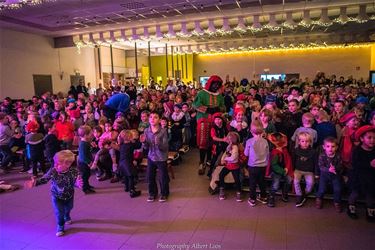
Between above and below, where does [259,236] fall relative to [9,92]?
below

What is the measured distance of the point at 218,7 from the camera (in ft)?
29.1

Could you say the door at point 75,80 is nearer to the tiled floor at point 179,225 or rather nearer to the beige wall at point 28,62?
the beige wall at point 28,62

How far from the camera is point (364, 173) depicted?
354cm

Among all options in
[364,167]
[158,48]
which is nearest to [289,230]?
[364,167]

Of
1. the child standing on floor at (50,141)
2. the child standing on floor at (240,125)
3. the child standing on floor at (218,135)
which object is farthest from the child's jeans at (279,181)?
the child standing on floor at (50,141)

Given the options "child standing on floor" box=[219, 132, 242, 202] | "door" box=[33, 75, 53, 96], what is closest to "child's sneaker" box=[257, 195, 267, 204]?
"child standing on floor" box=[219, 132, 242, 202]

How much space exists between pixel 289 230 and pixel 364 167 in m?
1.23

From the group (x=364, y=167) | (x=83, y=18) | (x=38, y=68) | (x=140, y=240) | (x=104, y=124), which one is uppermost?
(x=83, y=18)

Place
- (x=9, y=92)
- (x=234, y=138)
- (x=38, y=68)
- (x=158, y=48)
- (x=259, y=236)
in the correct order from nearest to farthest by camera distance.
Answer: (x=259, y=236) < (x=234, y=138) < (x=9, y=92) < (x=38, y=68) < (x=158, y=48)

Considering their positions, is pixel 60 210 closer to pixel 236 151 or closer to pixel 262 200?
pixel 236 151

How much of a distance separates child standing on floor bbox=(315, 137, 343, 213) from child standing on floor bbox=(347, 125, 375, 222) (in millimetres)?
152

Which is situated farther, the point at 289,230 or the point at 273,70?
the point at 273,70

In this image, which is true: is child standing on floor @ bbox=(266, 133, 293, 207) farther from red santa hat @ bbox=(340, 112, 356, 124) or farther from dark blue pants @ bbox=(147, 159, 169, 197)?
dark blue pants @ bbox=(147, 159, 169, 197)

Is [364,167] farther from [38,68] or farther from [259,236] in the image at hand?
[38,68]
